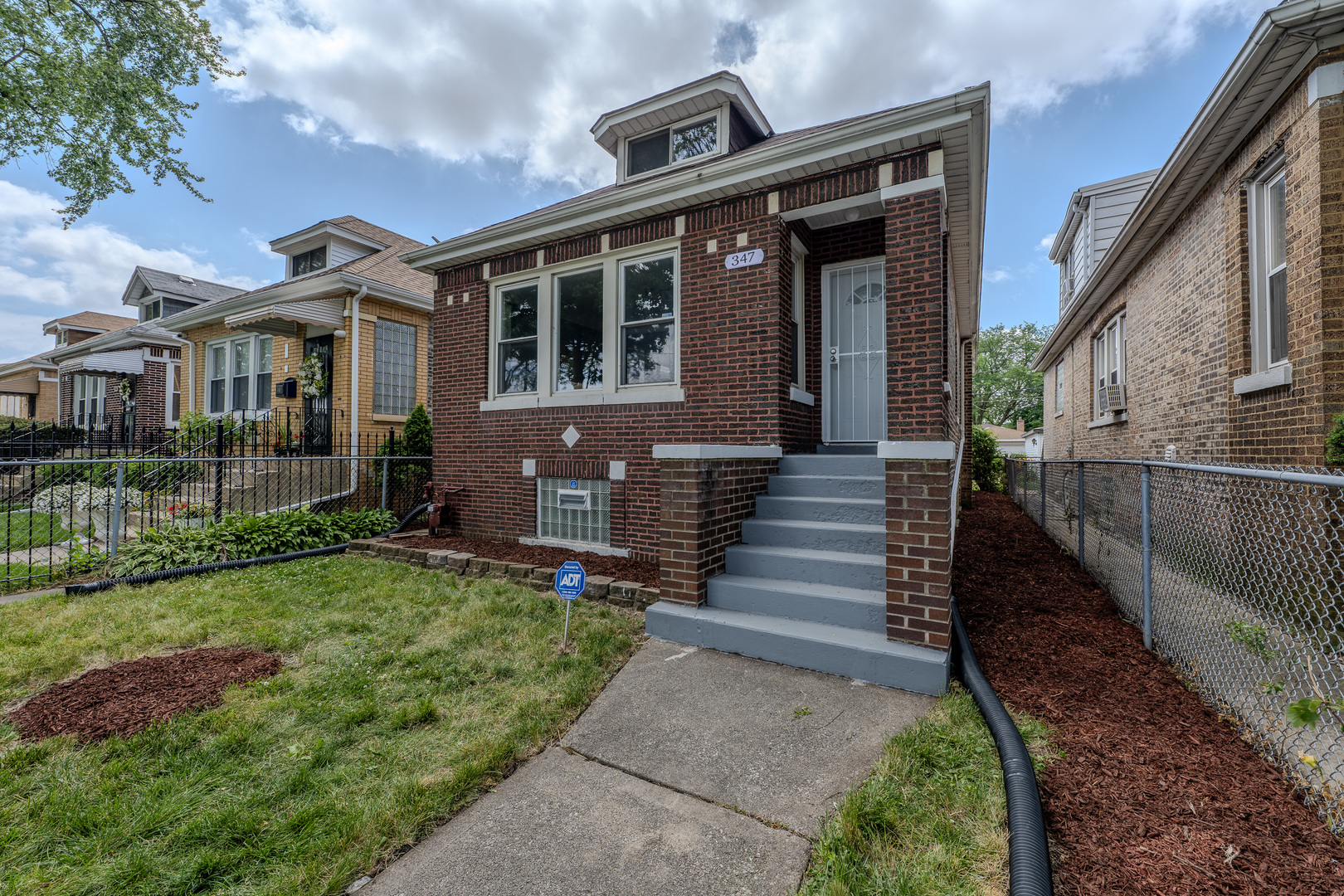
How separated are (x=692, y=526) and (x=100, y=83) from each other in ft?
42.7

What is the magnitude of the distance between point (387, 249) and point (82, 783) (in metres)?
13.1

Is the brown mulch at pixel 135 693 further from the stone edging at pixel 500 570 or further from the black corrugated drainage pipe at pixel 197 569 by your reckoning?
the black corrugated drainage pipe at pixel 197 569

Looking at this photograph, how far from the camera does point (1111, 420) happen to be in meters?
Answer: 9.31

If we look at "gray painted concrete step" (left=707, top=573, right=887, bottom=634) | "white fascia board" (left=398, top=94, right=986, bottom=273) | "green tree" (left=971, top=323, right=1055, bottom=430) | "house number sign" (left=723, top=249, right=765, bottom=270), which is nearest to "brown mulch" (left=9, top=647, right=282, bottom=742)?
"gray painted concrete step" (left=707, top=573, right=887, bottom=634)

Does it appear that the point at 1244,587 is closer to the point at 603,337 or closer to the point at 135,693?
the point at 603,337

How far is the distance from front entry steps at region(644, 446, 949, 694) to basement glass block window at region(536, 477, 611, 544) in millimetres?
2195

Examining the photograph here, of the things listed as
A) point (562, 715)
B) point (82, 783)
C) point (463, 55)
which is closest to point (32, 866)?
point (82, 783)

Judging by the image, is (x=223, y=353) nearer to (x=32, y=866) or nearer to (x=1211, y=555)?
(x=32, y=866)

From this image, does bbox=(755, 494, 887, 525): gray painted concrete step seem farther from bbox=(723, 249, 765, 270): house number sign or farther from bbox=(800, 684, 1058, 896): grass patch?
bbox=(723, 249, 765, 270): house number sign

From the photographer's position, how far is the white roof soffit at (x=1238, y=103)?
3699 millimetres

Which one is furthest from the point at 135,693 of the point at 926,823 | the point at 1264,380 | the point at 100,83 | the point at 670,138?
the point at 100,83

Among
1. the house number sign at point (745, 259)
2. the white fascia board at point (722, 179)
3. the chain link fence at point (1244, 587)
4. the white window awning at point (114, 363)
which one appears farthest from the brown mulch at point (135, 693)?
the white window awning at point (114, 363)

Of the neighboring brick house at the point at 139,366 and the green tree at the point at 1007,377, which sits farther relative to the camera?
the green tree at the point at 1007,377

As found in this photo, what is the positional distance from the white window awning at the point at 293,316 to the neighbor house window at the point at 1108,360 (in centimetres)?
1417
